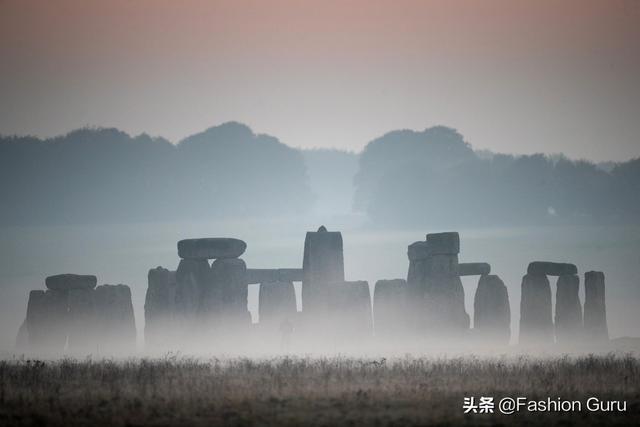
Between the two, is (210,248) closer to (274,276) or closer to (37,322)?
(274,276)

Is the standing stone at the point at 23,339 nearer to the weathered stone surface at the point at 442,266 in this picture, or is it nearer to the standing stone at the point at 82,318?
the standing stone at the point at 82,318

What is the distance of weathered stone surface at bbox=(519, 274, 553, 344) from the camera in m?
46.8

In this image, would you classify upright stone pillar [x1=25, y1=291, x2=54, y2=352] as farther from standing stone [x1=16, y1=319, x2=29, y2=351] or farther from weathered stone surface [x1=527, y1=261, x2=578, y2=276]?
weathered stone surface [x1=527, y1=261, x2=578, y2=276]

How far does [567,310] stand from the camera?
47.0 metres

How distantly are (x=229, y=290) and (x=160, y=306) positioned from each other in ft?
8.35

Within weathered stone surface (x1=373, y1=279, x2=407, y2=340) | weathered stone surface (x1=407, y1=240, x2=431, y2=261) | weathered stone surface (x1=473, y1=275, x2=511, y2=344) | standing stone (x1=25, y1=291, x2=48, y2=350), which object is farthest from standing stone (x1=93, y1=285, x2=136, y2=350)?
weathered stone surface (x1=473, y1=275, x2=511, y2=344)

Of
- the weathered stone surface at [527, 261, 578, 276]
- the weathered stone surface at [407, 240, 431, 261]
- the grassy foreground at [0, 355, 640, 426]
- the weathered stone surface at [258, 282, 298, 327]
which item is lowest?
the grassy foreground at [0, 355, 640, 426]

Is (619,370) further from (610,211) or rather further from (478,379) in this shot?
(610,211)

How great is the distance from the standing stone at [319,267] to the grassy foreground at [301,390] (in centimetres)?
928

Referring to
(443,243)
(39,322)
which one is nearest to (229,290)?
(39,322)

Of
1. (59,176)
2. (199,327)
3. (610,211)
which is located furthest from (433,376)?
(59,176)

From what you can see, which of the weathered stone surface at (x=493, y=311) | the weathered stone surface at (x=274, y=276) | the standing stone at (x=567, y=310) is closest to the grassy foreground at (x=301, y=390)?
the weathered stone surface at (x=493, y=311)

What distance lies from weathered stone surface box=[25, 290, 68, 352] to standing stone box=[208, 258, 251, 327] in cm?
463

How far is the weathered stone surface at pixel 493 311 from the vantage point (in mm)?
46812
